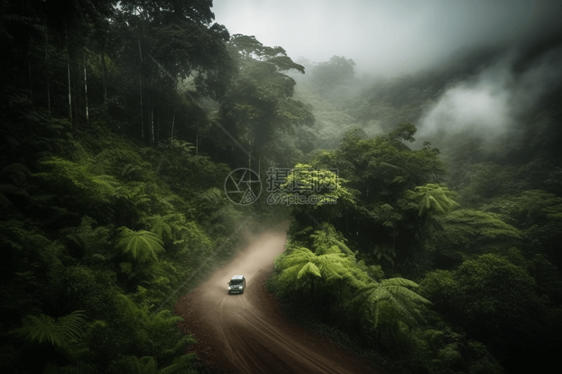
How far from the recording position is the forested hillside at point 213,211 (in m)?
7.00

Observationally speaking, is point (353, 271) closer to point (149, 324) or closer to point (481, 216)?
point (149, 324)

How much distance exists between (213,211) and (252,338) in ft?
37.8

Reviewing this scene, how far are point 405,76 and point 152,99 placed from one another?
2099 inches

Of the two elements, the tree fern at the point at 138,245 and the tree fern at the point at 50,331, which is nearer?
the tree fern at the point at 50,331

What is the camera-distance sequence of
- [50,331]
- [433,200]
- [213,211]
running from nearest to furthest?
[50,331] → [433,200] → [213,211]

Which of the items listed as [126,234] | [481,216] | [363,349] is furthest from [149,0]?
[481,216]

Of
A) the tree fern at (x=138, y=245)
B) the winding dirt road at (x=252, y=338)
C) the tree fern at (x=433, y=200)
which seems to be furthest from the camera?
the tree fern at (x=433, y=200)

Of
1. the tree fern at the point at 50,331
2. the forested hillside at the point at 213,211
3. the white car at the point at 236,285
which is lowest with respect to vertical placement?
the tree fern at the point at 50,331
